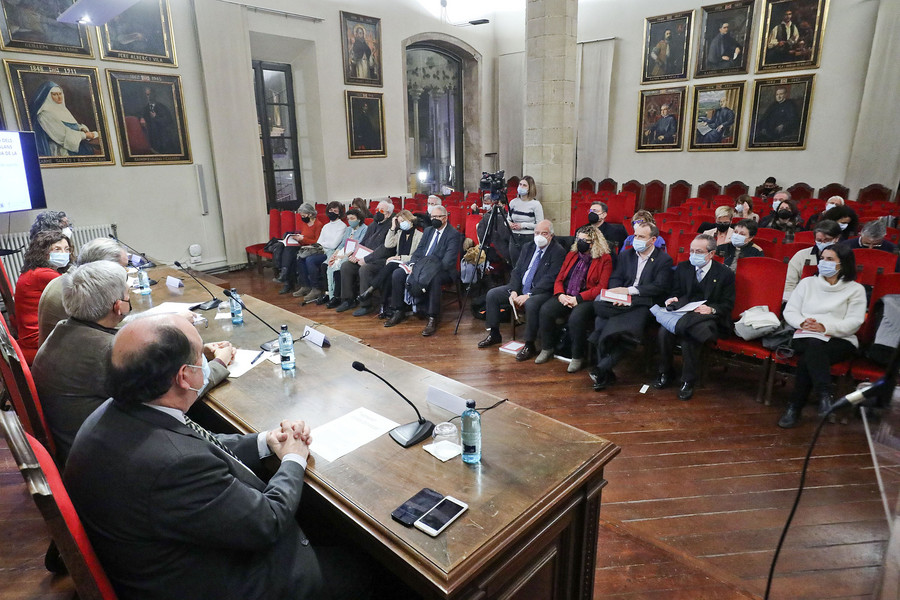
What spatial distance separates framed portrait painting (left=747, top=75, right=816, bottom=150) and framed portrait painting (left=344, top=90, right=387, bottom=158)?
6.76m

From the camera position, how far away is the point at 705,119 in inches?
384

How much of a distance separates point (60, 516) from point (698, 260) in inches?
157

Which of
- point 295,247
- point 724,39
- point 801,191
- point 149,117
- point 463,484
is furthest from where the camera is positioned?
point 724,39

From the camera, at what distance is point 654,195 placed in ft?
33.1

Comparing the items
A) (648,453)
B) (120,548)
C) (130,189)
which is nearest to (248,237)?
(130,189)


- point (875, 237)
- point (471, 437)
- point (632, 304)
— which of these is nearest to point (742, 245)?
point (875, 237)

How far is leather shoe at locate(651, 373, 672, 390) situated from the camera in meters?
4.02

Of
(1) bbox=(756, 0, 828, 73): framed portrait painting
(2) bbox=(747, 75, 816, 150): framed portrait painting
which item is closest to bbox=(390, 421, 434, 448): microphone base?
(2) bbox=(747, 75, 816, 150): framed portrait painting

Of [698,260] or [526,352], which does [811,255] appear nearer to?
[698,260]

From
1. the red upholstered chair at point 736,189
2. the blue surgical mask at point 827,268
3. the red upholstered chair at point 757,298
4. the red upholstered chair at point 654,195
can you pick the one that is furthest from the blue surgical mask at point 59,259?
the red upholstered chair at point 736,189

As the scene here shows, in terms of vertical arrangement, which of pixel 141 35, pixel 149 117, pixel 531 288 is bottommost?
pixel 531 288

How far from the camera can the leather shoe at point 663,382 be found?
402 centimetres

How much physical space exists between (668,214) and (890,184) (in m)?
4.58

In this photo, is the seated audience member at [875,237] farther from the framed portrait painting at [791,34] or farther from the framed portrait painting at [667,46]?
the framed portrait painting at [667,46]
